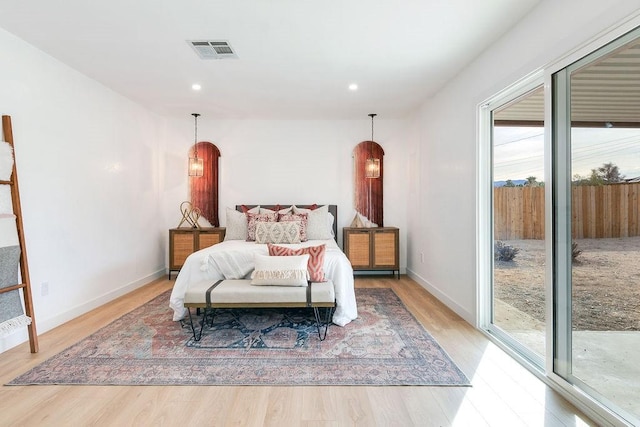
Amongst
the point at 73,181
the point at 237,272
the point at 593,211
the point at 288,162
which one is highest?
the point at 288,162

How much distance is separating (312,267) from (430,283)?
202 centimetres

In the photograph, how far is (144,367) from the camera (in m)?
2.36

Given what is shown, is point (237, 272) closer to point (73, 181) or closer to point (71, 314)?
point (71, 314)

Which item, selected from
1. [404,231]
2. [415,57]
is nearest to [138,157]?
[415,57]

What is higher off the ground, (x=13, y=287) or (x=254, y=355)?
(x=13, y=287)

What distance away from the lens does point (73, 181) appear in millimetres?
3412

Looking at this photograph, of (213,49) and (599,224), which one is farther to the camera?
(213,49)

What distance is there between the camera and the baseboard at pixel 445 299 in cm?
328

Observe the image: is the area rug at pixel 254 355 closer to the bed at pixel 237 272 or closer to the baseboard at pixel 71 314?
the bed at pixel 237 272

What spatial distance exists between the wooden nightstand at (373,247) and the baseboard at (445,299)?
1.08ft

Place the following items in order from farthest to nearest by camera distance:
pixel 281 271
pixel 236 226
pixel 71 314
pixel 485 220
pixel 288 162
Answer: pixel 288 162 → pixel 236 226 → pixel 71 314 → pixel 485 220 → pixel 281 271

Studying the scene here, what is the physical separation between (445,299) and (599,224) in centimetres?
219

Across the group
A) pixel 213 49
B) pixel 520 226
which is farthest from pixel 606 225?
pixel 213 49

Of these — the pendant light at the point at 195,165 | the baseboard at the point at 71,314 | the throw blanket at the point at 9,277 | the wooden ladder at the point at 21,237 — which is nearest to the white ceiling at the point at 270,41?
the wooden ladder at the point at 21,237
